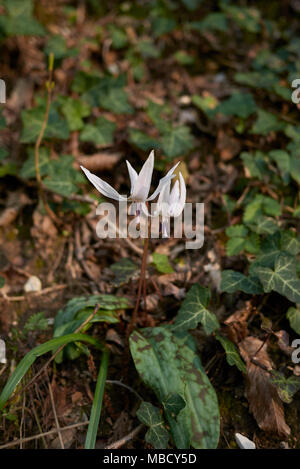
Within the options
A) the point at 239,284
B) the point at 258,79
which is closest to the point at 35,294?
the point at 239,284

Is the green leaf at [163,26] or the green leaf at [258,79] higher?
the green leaf at [163,26]

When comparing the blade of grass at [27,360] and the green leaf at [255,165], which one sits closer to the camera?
the blade of grass at [27,360]

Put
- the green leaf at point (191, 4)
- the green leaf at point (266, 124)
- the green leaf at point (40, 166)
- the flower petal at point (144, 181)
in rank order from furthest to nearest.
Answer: the green leaf at point (191, 4) → the green leaf at point (266, 124) → the green leaf at point (40, 166) → the flower petal at point (144, 181)

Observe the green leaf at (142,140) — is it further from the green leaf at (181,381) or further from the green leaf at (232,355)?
the green leaf at (232,355)

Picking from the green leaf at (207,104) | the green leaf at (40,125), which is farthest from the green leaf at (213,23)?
the green leaf at (40,125)

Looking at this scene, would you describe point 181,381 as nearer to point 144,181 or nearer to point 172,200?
point 172,200
